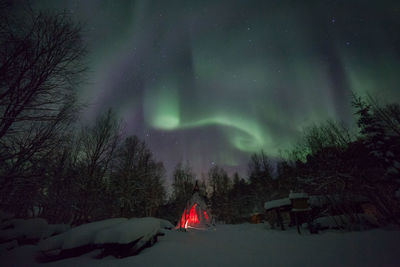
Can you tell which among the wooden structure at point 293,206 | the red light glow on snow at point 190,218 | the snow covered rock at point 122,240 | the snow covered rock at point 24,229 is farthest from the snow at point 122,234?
the wooden structure at point 293,206

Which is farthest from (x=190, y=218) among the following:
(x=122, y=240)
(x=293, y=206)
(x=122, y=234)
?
(x=122, y=240)

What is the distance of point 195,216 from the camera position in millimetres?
14938

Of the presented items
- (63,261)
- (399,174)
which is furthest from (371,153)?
(63,261)

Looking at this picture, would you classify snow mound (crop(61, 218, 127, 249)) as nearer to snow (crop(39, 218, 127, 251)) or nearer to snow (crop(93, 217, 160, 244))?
snow (crop(39, 218, 127, 251))

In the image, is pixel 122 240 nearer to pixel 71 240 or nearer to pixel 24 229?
pixel 71 240

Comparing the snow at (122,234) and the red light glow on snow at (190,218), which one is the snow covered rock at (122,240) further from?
the red light glow on snow at (190,218)

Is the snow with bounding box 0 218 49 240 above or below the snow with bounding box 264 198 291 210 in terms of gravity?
below

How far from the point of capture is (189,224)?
14.5 m

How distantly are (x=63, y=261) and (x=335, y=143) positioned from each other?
1999 centimetres

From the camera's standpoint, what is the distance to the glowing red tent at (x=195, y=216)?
14352mm

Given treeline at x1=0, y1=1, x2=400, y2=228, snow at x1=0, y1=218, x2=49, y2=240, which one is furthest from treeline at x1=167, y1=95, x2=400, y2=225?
snow at x1=0, y1=218, x2=49, y2=240

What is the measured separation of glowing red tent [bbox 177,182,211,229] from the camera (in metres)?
14.4

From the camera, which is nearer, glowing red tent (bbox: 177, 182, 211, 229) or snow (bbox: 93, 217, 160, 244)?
snow (bbox: 93, 217, 160, 244)

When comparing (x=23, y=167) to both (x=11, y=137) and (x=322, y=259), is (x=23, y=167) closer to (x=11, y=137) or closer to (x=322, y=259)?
(x=11, y=137)
